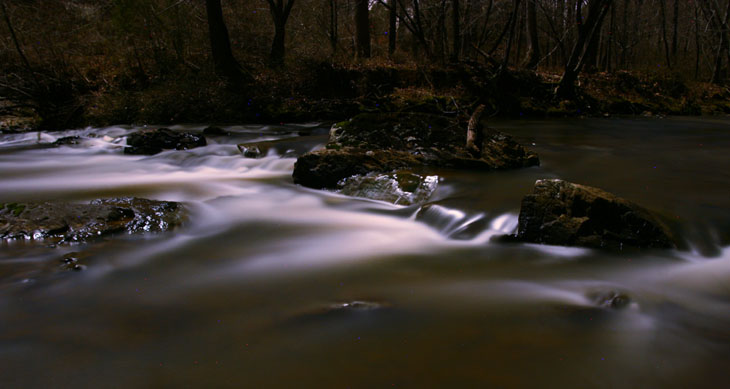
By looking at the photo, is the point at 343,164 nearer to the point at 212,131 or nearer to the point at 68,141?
the point at 212,131

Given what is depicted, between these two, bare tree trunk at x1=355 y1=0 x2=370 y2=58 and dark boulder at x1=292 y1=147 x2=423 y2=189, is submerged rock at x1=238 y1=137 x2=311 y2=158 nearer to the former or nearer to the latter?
dark boulder at x1=292 y1=147 x2=423 y2=189

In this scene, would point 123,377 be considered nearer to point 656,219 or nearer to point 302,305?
point 302,305

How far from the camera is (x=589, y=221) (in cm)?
332

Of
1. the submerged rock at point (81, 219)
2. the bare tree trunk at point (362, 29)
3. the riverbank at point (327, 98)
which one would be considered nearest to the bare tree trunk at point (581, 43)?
the riverbank at point (327, 98)

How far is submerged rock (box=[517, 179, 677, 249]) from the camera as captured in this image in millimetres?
3281

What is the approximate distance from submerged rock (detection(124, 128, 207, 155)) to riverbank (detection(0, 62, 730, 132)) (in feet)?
9.61

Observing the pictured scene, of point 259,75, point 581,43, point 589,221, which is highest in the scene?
point 581,43

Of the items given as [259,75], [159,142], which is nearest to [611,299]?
[159,142]

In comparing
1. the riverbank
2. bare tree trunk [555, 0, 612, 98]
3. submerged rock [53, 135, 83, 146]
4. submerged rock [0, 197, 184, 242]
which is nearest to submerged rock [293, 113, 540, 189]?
submerged rock [0, 197, 184, 242]

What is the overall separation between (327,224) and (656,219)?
292 centimetres

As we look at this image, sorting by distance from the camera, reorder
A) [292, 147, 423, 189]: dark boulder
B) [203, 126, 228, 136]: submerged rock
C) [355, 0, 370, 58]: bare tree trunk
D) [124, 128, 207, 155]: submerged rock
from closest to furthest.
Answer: [292, 147, 423, 189]: dark boulder → [124, 128, 207, 155]: submerged rock → [203, 126, 228, 136]: submerged rock → [355, 0, 370, 58]: bare tree trunk

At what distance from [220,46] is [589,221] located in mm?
11124

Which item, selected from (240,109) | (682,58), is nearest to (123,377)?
(240,109)

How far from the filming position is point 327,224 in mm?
4348
